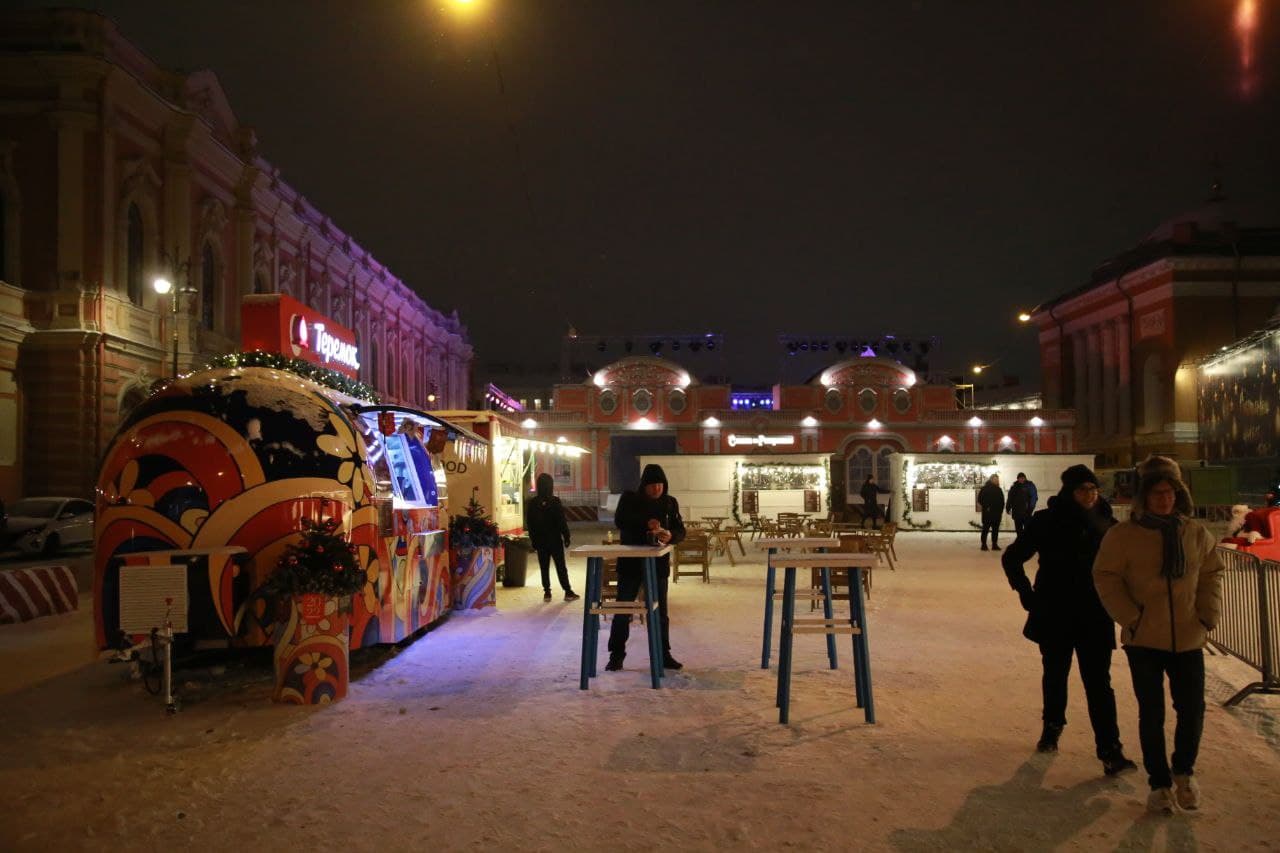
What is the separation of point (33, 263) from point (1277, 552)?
82.5 feet

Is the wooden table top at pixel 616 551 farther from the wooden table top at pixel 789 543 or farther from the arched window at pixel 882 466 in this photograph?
the arched window at pixel 882 466

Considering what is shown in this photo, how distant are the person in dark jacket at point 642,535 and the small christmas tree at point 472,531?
3.68 meters

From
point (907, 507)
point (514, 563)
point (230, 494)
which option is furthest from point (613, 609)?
point (907, 507)

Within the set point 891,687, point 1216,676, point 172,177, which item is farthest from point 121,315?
point 1216,676

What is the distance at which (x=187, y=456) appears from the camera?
284 inches

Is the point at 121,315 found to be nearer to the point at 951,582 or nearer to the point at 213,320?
the point at 213,320

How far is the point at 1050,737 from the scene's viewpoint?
5.66m

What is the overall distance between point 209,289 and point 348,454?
2285 cm

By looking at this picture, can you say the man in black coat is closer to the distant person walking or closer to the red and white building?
the distant person walking

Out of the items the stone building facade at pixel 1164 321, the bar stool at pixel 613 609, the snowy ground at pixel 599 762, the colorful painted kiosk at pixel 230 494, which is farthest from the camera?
the stone building facade at pixel 1164 321

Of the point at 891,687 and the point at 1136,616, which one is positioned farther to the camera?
the point at 891,687

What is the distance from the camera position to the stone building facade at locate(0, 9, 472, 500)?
21.9 meters

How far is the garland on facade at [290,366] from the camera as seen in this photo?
848 centimetres

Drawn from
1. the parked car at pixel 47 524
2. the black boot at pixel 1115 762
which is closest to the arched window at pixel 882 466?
the parked car at pixel 47 524
